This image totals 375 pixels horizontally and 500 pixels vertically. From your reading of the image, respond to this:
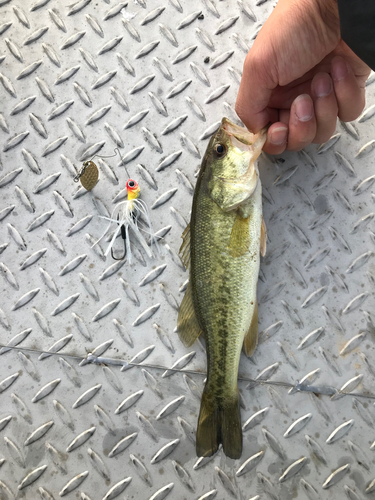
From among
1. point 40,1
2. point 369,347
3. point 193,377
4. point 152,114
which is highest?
point 40,1

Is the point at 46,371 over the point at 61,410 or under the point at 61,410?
over

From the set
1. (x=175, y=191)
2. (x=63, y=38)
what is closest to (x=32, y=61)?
(x=63, y=38)

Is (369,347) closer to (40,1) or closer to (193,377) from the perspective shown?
(193,377)

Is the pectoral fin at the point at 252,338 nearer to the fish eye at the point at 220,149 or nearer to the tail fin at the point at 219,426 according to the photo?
the tail fin at the point at 219,426

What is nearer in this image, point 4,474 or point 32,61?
point 4,474

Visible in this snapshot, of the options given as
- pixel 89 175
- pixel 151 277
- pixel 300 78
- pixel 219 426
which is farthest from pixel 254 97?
pixel 219 426

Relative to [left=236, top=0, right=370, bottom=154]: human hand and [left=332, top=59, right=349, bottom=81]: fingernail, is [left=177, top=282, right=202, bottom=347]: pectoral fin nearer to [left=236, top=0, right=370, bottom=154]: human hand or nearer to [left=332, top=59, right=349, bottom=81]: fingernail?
[left=236, top=0, right=370, bottom=154]: human hand

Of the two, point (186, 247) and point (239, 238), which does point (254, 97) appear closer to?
point (239, 238)
